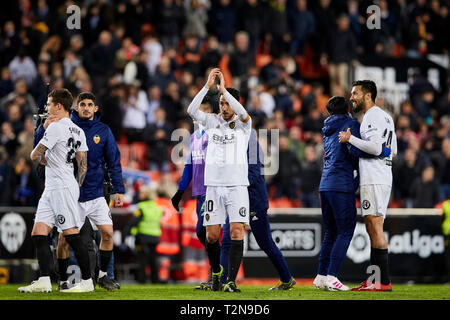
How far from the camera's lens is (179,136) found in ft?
59.5

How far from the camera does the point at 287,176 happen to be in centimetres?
1781

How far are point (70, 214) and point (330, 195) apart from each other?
3154 millimetres

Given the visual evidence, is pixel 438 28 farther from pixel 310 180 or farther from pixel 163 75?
pixel 163 75

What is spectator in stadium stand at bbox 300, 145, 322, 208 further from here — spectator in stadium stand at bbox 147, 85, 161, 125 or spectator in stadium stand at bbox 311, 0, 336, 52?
spectator in stadium stand at bbox 311, 0, 336, 52

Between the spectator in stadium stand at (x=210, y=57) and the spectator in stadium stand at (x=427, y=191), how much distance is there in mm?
5687

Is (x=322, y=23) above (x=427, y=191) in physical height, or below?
above

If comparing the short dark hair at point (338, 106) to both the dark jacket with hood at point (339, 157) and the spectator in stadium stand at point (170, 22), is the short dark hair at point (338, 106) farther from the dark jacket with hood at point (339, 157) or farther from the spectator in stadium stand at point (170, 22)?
the spectator in stadium stand at point (170, 22)

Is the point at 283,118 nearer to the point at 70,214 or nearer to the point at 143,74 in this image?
the point at 143,74

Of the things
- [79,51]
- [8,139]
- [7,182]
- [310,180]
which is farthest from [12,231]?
[310,180]

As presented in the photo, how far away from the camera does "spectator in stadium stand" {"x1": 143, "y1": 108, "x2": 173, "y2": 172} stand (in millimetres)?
17656

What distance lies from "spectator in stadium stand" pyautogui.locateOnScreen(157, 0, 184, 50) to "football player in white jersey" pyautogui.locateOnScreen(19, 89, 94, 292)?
456 inches

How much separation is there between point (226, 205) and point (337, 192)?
1.41 meters

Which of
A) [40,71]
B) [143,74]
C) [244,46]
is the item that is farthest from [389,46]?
[40,71]

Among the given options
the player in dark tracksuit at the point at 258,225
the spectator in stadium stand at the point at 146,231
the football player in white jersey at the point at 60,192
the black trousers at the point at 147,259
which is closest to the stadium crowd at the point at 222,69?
the spectator in stadium stand at the point at 146,231
